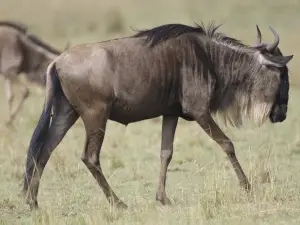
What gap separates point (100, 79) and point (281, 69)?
1817 mm

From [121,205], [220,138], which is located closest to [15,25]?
[220,138]

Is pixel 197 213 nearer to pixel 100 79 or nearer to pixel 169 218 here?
pixel 169 218

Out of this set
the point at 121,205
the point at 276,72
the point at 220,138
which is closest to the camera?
the point at 121,205

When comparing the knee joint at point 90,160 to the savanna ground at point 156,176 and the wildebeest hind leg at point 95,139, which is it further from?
the savanna ground at point 156,176

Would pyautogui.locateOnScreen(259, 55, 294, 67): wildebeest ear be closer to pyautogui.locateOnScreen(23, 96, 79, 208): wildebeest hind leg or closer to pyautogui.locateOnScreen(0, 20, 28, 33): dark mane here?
pyautogui.locateOnScreen(23, 96, 79, 208): wildebeest hind leg

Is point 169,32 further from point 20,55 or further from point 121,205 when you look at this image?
point 20,55

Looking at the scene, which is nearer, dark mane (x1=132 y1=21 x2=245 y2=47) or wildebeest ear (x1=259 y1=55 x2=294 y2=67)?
dark mane (x1=132 y1=21 x2=245 y2=47)

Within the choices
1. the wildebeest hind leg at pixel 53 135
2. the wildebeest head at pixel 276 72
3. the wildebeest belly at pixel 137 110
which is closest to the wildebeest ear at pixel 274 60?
the wildebeest head at pixel 276 72

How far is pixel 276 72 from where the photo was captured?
27.8ft

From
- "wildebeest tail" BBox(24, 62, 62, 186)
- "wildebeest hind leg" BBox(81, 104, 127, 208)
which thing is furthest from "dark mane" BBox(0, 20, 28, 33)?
"wildebeest hind leg" BBox(81, 104, 127, 208)

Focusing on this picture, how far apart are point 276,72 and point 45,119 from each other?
2210 millimetres

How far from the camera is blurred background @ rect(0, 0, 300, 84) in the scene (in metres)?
25.7

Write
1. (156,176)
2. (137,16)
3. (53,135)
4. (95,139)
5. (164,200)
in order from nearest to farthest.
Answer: (95,139)
(164,200)
(53,135)
(156,176)
(137,16)

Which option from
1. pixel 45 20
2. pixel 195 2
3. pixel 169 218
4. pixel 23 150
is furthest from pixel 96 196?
pixel 195 2
